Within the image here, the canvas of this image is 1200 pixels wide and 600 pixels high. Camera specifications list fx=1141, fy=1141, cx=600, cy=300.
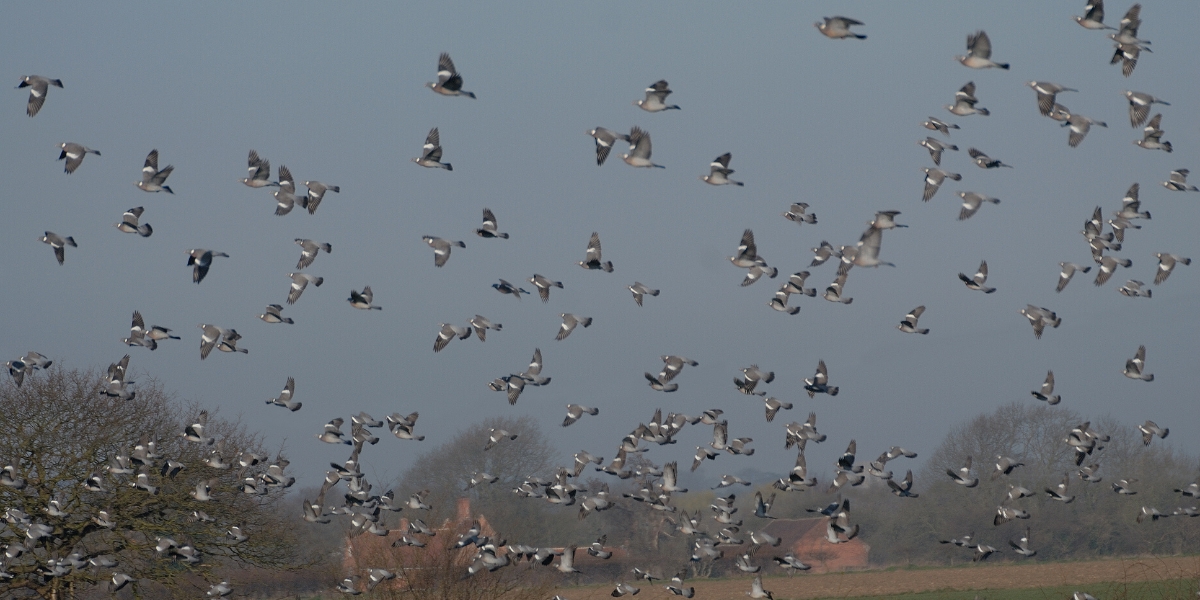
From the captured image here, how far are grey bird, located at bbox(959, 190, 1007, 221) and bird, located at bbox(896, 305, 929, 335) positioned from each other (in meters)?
2.51

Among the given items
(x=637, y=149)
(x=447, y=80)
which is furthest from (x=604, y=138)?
(x=447, y=80)

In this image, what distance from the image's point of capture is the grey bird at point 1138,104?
2006 cm

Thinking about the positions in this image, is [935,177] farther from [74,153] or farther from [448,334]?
[74,153]

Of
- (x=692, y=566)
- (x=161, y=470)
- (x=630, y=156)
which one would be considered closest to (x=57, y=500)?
(x=161, y=470)

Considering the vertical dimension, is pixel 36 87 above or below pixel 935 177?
above

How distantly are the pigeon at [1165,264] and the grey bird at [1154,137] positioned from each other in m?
3.19

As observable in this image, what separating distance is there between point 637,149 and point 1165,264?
1181 centimetres

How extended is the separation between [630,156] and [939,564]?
2306 inches

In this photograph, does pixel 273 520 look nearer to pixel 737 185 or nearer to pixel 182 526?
pixel 182 526

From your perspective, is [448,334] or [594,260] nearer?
[594,260]

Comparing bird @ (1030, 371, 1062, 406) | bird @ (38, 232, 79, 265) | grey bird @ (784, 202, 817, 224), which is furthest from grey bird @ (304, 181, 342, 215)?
bird @ (1030, 371, 1062, 406)

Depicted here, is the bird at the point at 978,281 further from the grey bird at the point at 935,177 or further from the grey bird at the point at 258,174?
the grey bird at the point at 258,174

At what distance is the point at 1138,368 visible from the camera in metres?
22.9

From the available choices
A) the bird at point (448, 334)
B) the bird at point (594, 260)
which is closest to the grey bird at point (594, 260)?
the bird at point (594, 260)
